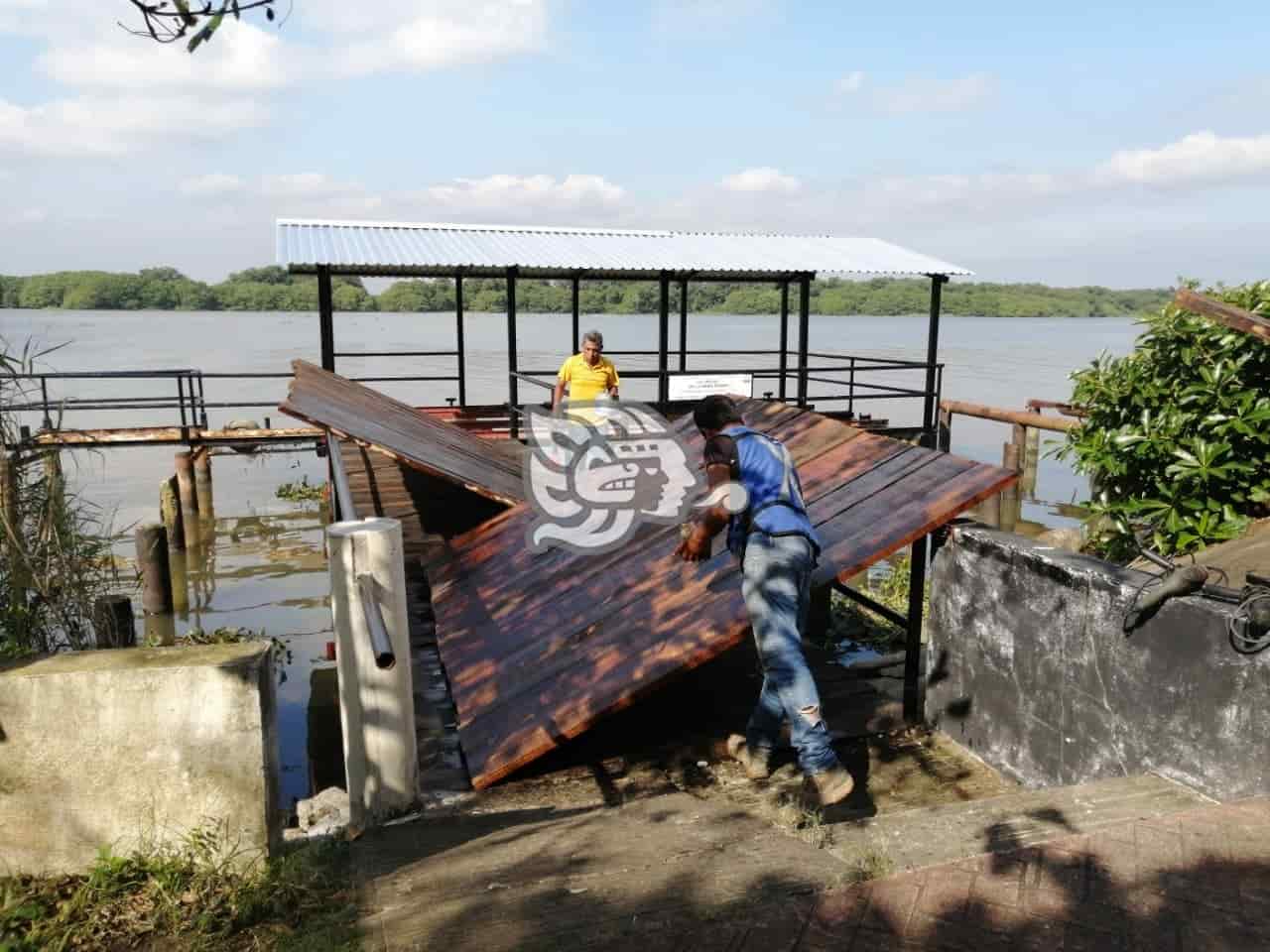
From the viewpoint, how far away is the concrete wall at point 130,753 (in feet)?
9.97

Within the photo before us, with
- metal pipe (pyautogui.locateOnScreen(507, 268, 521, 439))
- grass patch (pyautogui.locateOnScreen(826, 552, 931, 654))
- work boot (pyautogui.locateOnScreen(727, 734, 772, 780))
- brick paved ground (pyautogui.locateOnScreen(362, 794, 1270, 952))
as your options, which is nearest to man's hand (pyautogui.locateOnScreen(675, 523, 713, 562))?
work boot (pyautogui.locateOnScreen(727, 734, 772, 780))

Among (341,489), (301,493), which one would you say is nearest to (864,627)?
(341,489)

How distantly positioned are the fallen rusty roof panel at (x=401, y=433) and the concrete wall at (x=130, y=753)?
8.83 feet

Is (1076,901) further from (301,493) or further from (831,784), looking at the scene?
(301,493)

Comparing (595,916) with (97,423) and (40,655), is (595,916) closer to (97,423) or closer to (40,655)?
(40,655)

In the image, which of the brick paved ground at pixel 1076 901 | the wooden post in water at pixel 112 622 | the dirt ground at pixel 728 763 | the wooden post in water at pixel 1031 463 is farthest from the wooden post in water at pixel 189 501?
the wooden post in water at pixel 1031 463

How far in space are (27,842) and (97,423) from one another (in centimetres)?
3166

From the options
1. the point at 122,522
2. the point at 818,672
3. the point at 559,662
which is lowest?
the point at 122,522

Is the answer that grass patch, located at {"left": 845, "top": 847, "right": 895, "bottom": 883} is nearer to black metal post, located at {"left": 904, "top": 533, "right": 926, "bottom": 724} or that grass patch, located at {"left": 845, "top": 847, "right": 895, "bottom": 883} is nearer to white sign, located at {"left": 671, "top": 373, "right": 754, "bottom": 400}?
black metal post, located at {"left": 904, "top": 533, "right": 926, "bottom": 724}

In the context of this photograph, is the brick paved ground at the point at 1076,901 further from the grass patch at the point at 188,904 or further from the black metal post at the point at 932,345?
the black metal post at the point at 932,345

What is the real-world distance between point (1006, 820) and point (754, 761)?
4.08ft

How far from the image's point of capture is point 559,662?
16.4ft

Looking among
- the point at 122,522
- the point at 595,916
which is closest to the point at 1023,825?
the point at 595,916

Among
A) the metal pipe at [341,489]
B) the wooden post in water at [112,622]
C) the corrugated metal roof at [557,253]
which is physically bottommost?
the wooden post in water at [112,622]
